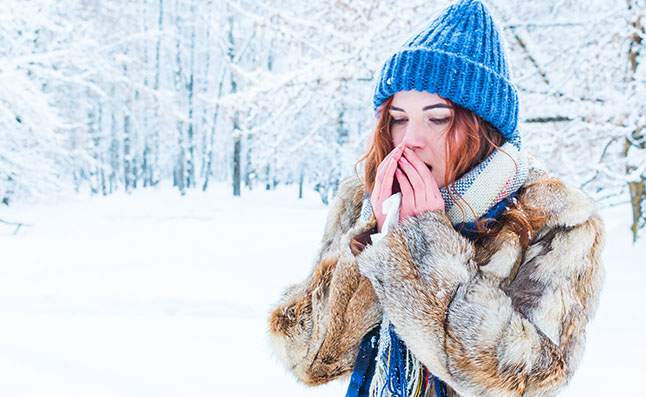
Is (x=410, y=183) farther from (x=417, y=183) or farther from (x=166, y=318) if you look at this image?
(x=166, y=318)

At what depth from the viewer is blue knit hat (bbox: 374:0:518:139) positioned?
121 cm

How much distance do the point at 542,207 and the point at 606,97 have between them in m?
4.96

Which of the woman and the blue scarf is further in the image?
the blue scarf

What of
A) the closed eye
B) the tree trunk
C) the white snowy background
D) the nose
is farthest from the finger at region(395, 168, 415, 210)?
the tree trunk

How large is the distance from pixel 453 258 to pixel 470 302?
12 centimetres

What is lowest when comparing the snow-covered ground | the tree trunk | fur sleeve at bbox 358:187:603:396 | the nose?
the tree trunk

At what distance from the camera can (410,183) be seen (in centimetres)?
118

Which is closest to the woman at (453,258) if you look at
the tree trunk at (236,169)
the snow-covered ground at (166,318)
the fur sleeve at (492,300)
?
the fur sleeve at (492,300)

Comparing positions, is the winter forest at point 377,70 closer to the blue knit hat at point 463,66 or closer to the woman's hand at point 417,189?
the blue knit hat at point 463,66

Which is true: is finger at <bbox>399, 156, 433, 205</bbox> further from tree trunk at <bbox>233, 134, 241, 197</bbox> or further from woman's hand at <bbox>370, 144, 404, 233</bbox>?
tree trunk at <bbox>233, 134, 241, 197</bbox>

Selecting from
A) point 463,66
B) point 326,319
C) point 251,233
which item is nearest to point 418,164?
point 463,66

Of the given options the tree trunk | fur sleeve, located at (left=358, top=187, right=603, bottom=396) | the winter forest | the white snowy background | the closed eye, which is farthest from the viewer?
the tree trunk

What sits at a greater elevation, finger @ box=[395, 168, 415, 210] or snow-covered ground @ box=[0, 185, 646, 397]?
finger @ box=[395, 168, 415, 210]

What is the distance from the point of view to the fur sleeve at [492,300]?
0.97 meters
